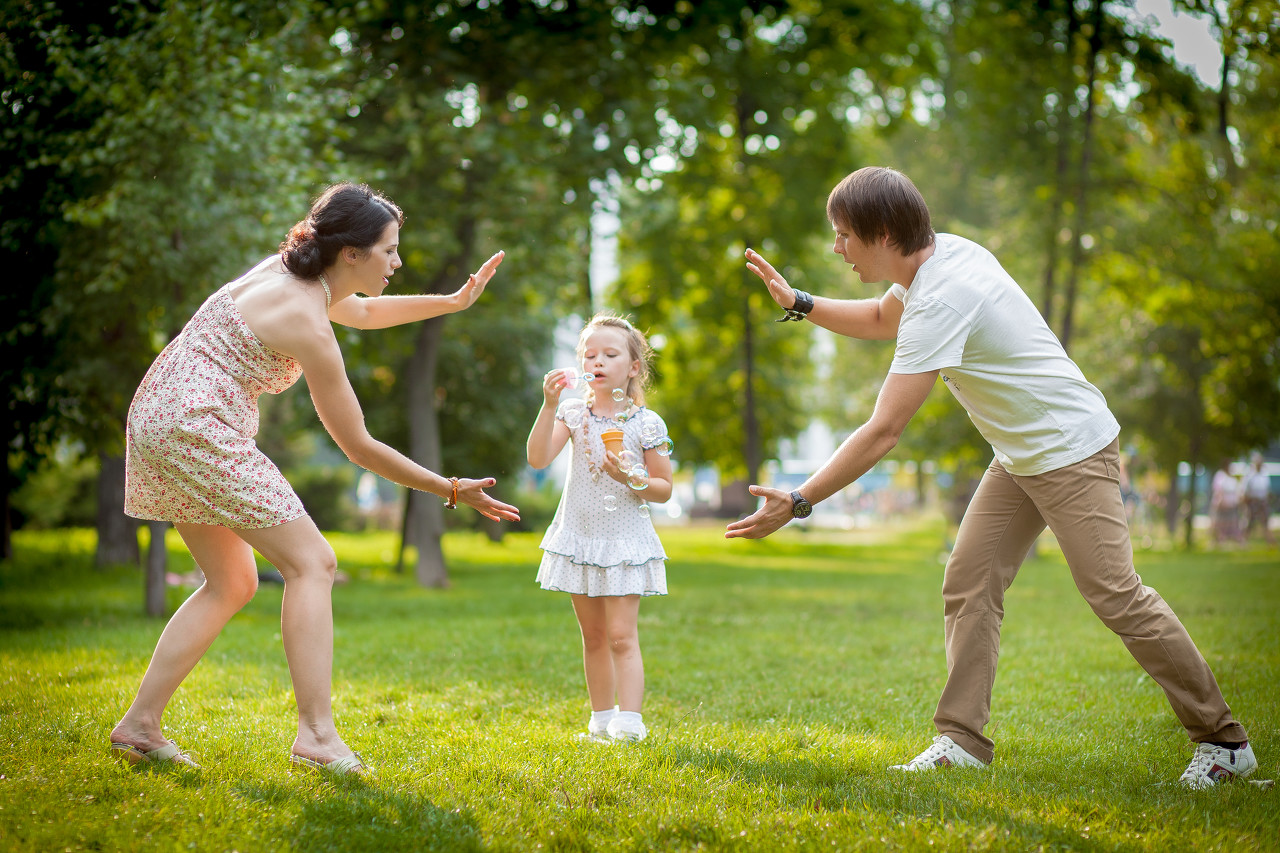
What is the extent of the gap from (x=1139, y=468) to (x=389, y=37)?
22471 millimetres

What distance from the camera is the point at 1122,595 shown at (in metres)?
3.84

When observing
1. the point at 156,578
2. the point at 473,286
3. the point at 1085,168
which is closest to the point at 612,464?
the point at 473,286

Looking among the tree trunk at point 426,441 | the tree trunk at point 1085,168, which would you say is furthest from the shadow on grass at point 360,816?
the tree trunk at point 1085,168

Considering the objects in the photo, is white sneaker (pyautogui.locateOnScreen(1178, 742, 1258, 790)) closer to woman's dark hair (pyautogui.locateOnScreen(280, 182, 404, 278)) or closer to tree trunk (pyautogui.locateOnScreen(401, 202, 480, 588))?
woman's dark hair (pyautogui.locateOnScreen(280, 182, 404, 278))

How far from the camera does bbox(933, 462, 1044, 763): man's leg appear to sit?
4.21m

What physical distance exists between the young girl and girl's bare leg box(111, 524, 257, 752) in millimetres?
1382

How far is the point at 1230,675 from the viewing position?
6293 millimetres

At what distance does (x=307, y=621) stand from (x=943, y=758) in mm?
2489

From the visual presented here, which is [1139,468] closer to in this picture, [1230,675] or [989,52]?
[989,52]

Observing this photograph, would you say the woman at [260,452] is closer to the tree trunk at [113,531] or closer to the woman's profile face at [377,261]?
the woman's profile face at [377,261]

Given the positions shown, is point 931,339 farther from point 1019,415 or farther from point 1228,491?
point 1228,491

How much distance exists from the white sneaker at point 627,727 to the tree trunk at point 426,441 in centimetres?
1030

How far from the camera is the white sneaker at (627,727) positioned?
15.1 ft

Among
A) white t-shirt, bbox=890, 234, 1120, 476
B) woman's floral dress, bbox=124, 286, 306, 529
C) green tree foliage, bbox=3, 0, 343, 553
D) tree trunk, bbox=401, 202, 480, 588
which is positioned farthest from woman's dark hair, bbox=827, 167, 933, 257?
tree trunk, bbox=401, 202, 480, 588
